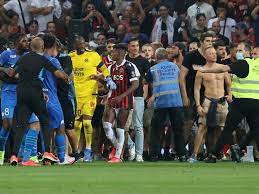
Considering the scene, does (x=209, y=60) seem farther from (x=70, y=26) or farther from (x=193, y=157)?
Answer: (x=70, y=26)

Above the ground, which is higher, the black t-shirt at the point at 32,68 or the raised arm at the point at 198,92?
the black t-shirt at the point at 32,68

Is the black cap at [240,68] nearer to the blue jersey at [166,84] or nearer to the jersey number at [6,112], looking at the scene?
the blue jersey at [166,84]

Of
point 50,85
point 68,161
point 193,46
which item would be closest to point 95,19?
point 193,46

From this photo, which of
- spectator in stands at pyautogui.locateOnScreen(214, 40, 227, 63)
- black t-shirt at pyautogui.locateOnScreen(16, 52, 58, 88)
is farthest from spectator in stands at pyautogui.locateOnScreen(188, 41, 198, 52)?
black t-shirt at pyautogui.locateOnScreen(16, 52, 58, 88)

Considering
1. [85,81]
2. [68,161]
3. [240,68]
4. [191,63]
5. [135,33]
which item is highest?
[135,33]

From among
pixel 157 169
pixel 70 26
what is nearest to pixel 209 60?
pixel 157 169

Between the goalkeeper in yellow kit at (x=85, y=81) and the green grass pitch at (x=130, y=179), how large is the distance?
3.16 metres

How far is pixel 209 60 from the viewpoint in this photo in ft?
74.6

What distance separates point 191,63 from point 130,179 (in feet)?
26.4

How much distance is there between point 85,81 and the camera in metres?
23.9

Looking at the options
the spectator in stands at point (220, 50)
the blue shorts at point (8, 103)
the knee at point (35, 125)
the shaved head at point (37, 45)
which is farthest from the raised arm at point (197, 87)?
the shaved head at point (37, 45)

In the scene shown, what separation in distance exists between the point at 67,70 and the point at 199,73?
293cm

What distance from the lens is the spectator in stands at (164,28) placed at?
29.5m

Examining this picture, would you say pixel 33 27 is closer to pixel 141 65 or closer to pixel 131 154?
pixel 141 65
